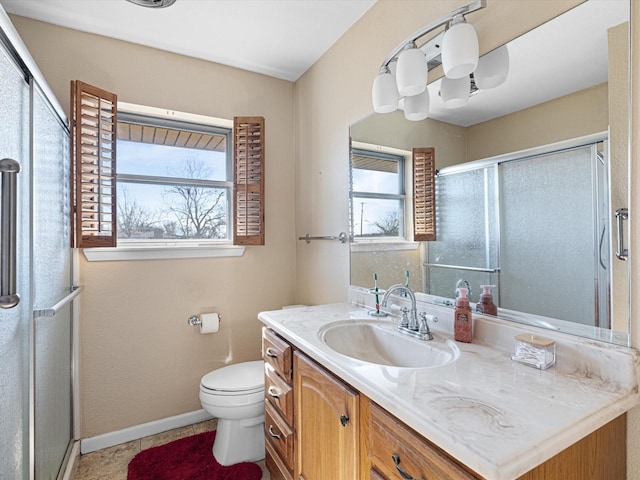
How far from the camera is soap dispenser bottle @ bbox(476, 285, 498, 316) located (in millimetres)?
1169

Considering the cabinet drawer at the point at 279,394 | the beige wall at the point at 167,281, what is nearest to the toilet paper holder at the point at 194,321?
the beige wall at the point at 167,281

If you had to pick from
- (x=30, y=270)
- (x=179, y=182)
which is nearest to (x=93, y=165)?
(x=179, y=182)

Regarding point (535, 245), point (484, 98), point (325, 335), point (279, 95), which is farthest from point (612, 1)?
point (279, 95)

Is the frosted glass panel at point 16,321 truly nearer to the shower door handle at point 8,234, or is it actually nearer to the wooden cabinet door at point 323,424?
the shower door handle at point 8,234

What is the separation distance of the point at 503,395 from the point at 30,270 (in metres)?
1.49

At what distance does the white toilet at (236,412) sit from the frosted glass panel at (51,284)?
639 mm

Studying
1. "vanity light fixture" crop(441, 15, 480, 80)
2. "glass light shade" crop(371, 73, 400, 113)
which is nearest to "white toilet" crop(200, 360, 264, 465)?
"glass light shade" crop(371, 73, 400, 113)

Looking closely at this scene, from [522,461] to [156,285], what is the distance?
2049mm

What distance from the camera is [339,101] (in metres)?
2.03

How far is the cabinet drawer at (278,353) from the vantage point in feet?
4.44

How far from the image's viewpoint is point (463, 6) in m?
1.25

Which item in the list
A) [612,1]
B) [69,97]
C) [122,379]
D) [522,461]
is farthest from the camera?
[122,379]

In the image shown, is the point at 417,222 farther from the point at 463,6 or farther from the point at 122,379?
the point at 122,379

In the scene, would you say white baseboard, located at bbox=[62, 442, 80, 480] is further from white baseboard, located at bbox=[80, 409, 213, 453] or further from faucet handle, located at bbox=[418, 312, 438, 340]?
faucet handle, located at bbox=[418, 312, 438, 340]
